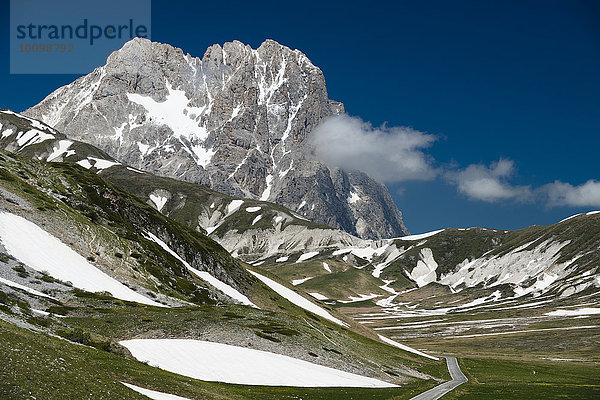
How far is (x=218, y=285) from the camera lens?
4294 inches

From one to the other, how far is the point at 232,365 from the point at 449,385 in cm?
3132

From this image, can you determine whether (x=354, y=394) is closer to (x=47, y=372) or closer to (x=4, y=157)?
(x=47, y=372)

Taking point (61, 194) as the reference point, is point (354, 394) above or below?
below

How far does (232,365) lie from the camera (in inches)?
2030

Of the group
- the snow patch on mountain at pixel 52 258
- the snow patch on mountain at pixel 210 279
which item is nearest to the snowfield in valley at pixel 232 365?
the snow patch on mountain at pixel 52 258

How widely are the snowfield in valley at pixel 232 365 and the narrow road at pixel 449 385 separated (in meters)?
7.29

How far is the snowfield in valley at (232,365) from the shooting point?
47.5 meters

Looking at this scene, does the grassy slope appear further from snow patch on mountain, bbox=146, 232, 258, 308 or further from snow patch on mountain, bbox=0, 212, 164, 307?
snow patch on mountain, bbox=0, 212, 164, 307

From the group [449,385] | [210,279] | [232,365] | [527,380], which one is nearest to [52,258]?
[232,365]

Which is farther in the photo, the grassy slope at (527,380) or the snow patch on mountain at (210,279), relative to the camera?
the snow patch on mountain at (210,279)

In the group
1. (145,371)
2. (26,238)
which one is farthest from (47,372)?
(26,238)

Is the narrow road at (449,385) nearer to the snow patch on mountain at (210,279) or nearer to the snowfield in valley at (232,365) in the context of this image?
the snowfield in valley at (232,365)

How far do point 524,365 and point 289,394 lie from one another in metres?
73.9


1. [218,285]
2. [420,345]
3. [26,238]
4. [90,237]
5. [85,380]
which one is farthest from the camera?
[420,345]
